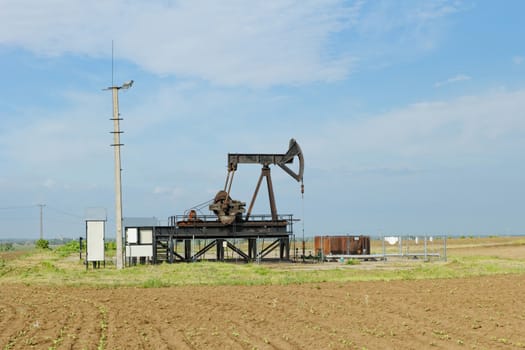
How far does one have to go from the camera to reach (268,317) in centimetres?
1577

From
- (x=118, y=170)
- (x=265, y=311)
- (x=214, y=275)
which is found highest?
(x=118, y=170)

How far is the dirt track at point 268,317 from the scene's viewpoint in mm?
12578

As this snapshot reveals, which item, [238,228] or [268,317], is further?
[238,228]

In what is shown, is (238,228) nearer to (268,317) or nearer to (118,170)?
(118,170)

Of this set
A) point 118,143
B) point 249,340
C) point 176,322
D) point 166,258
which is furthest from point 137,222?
point 249,340

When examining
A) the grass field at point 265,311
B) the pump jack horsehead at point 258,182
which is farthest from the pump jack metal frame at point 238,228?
the grass field at point 265,311

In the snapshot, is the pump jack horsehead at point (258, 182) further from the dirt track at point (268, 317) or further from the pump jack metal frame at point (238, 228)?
the dirt track at point (268, 317)

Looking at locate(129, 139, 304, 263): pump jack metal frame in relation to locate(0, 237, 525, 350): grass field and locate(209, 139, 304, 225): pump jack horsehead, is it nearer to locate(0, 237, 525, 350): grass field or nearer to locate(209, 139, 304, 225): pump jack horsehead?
locate(209, 139, 304, 225): pump jack horsehead

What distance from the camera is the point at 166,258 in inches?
1521

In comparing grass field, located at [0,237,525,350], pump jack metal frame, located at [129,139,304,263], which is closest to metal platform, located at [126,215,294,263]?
pump jack metal frame, located at [129,139,304,263]

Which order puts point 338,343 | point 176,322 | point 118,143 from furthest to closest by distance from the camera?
1. point 118,143
2. point 176,322
3. point 338,343

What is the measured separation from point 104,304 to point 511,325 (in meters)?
10.4

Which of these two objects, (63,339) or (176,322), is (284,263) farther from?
(63,339)

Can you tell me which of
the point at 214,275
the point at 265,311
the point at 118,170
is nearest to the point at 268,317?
the point at 265,311
